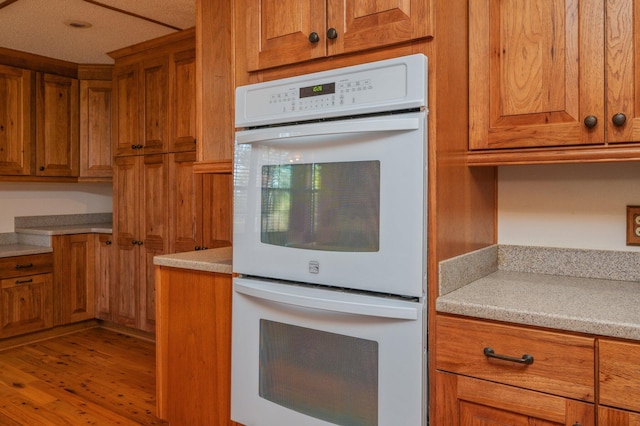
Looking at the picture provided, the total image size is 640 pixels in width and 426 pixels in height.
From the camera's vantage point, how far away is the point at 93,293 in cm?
406

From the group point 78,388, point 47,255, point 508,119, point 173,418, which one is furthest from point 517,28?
point 47,255

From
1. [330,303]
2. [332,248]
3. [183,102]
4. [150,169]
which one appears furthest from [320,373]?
[150,169]

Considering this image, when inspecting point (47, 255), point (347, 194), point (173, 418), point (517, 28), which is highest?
point (517, 28)

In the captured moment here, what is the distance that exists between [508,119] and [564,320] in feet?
2.15

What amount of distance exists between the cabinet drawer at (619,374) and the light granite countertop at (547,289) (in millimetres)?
33

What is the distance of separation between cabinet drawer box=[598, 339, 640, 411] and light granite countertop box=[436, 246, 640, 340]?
3 cm

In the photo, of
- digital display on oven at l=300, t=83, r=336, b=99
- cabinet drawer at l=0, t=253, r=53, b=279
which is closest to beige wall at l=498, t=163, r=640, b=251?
digital display on oven at l=300, t=83, r=336, b=99

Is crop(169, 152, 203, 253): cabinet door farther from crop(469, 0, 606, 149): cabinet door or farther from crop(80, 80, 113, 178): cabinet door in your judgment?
crop(469, 0, 606, 149): cabinet door

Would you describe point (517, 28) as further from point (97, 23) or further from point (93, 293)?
point (93, 293)

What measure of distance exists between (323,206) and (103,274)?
3.12m

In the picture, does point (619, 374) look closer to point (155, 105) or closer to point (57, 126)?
point (155, 105)

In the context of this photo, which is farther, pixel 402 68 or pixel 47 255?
pixel 47 255

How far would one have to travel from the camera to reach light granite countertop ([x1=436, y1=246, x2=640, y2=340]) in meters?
1.18

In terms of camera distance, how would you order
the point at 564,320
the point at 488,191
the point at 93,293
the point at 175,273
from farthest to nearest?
the point at 93,293 < the point at 175,273 < the point at 488,191 < the point at 564,320
